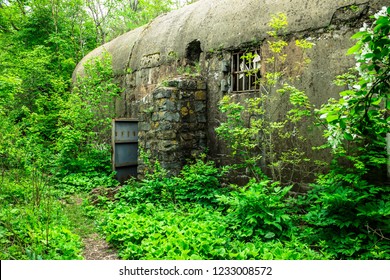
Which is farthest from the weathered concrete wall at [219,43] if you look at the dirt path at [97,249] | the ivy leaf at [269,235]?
the dirt path at [97,249]

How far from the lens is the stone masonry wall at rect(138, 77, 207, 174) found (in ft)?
21.9

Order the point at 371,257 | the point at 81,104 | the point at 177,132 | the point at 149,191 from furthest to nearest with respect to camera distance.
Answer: the point at 81,104
the point at 177,132
the point at 149,191
the point at 371,257

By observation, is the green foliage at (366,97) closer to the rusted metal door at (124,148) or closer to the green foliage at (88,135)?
the rusted metal door at (124,148)

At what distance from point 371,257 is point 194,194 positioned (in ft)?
10.0

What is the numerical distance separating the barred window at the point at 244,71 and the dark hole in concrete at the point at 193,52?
1128mm

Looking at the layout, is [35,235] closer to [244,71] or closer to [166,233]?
[166,233]

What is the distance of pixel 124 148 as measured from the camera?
8227 millimetres

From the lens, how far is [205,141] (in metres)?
7.08

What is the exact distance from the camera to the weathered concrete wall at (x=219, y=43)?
195 inches

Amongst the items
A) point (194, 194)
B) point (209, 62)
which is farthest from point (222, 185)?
point (209, 62)

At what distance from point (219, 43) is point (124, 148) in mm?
3238

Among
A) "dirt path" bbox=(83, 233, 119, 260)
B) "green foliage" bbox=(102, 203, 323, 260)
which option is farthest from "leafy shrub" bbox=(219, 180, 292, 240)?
"dirt path" bbox=(83, 233, 119, 260)

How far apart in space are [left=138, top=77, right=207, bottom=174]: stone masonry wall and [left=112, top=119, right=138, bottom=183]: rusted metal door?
3.68ft
